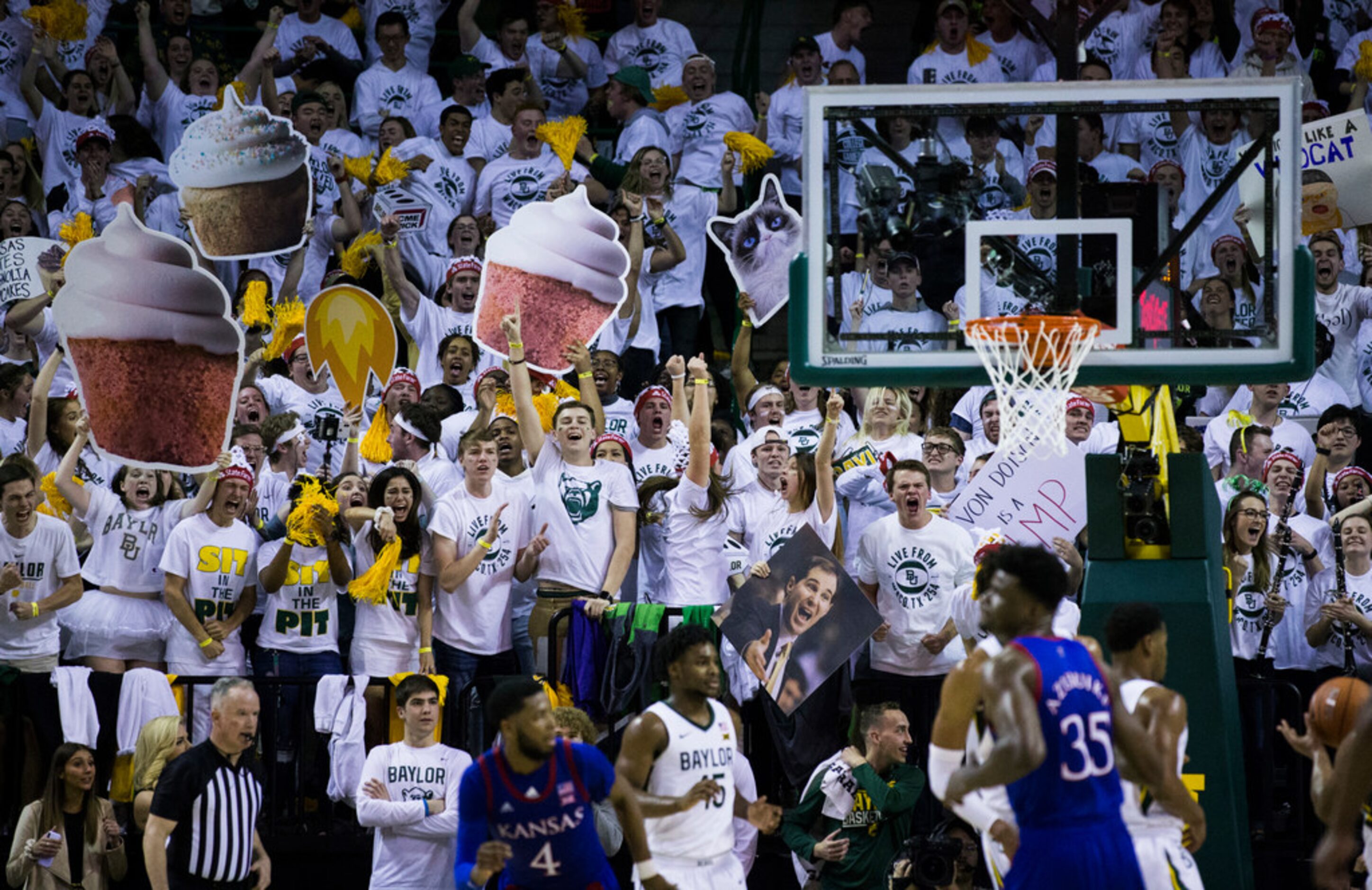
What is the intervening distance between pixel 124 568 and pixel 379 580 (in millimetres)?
1708

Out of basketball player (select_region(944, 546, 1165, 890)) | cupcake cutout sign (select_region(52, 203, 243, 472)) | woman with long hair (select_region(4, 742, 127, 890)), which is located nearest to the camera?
basketball player (select_region(944, 546, 1165, 890))

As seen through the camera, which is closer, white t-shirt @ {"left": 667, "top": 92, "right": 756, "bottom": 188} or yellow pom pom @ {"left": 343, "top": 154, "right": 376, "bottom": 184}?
yellow pom pom @ {"left": 343, "top": 154, "right": 376, "bottom": 184}

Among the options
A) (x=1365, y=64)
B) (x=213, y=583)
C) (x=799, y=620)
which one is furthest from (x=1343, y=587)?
(x=213, y=583)

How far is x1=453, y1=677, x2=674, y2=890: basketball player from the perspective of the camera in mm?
7113

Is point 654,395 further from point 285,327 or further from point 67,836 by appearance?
point 67,836

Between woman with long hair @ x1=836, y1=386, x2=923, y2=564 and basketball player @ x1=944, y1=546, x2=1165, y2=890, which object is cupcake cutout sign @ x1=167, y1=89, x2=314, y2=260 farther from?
basketball player @ x1=944, y1=546, x2=1165, y2=890

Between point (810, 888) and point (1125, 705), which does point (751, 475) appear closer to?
point (810, 888)

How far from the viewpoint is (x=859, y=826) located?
9.41 m

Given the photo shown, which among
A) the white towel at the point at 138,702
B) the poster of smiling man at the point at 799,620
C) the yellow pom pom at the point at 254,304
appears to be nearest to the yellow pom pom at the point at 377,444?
the yellow pom pom at the point at 254,304

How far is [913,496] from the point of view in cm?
1045

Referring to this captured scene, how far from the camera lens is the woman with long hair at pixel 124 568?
10914 mm

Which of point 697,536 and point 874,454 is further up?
point 874,454

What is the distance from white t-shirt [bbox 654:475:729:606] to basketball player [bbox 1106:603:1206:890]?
4.21m

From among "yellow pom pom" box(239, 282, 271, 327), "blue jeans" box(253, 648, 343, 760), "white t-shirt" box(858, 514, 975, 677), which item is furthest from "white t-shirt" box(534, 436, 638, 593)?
"yellow pom pom" box(239, 282, 271, 327)
